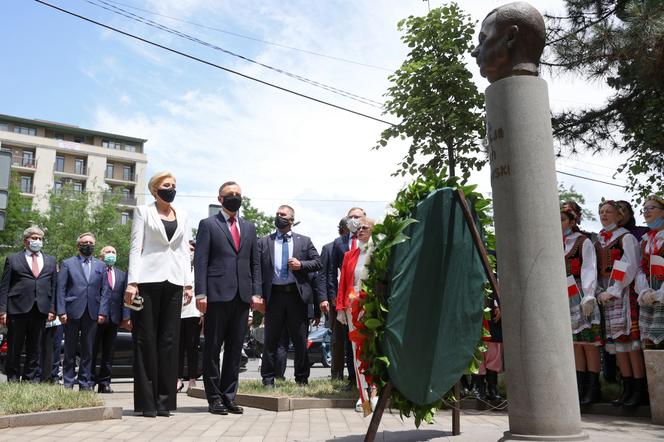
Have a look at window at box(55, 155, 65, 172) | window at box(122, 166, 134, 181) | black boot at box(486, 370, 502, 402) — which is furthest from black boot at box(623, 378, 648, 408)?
window at box(122, 166, 134, 181)

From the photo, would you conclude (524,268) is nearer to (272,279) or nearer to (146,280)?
(146,280)

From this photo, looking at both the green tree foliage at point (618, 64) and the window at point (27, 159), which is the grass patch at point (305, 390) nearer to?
the green tree foliage at point (618, 64)

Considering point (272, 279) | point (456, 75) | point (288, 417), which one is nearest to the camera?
point (288, 417)

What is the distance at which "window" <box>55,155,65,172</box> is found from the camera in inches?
3177

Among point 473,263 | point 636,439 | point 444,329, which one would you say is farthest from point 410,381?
point 636,439

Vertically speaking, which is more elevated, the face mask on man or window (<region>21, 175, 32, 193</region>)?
window (<region>21, 175, 32, 193</region>)

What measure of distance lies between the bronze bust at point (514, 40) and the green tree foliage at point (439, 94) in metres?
6.72

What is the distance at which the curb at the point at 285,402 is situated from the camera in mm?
7065

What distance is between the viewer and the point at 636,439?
13.6 ft

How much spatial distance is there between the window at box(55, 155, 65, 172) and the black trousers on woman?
3186 inches

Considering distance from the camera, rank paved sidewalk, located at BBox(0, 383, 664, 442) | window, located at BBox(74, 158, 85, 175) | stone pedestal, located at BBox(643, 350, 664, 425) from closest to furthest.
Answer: paved sidewalk, located at BBox(0, 383, 664, 442), stone pedestal, located at BBox(643, 350, 664, 425), window, located at BBox(74, 158, 85, 175)

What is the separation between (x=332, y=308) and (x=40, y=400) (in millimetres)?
4366

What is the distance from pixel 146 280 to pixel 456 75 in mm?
7149

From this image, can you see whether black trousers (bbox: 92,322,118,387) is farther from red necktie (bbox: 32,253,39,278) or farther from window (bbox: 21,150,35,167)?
window (bbox: 21,150,35,167)
